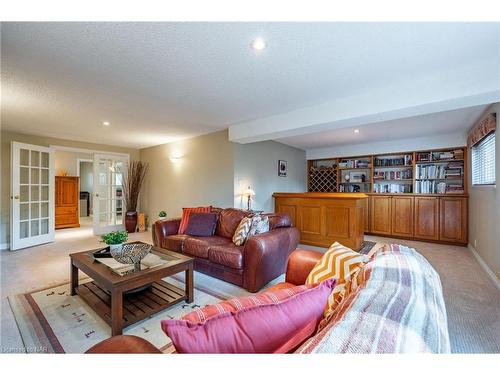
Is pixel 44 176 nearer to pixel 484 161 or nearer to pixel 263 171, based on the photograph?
pixel 263 171

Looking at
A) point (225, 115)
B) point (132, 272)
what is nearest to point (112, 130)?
point (225, 115)

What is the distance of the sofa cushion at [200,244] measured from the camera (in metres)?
2.68

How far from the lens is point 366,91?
250cm

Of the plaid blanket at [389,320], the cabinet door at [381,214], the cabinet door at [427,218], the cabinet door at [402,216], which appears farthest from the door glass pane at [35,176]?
the cabinet door at [427,218]

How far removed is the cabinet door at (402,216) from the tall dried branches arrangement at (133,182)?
232 inches

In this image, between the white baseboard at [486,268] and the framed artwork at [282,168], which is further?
the framed artwork at [282,168]

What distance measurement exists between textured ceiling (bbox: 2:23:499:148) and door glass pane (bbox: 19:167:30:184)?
138cm

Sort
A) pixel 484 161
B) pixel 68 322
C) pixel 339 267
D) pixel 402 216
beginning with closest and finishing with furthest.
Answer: pixel 339 267, pixel 68 322, pixel 484 161, pixel 402 216

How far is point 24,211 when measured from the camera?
13.6 ft

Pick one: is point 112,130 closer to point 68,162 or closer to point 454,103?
point 68,162

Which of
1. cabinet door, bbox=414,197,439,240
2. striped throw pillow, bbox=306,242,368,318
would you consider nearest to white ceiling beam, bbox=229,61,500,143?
striped throw pillow, bbox=306,242,368,318

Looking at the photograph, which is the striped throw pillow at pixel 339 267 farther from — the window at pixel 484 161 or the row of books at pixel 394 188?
the row of books at pixel 394 188

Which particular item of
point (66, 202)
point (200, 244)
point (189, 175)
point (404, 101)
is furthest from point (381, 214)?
point (66, 202)

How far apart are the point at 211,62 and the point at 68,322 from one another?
244 centimetres
